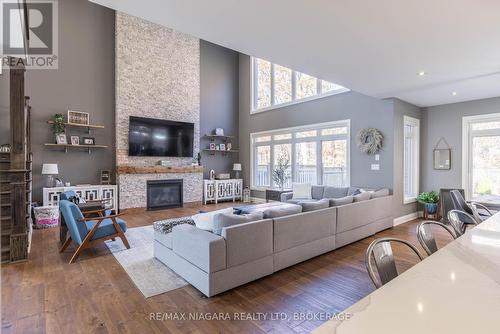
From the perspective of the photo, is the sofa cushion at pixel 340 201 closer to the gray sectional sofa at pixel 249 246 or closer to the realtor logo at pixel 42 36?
the gray sectional sofa at pixel 249 246

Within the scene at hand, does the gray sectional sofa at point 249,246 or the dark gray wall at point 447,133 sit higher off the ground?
the dark gray wall at point 447,133

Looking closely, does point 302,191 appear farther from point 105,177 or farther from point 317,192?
point 105,177

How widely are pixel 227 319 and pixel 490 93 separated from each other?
6273mm

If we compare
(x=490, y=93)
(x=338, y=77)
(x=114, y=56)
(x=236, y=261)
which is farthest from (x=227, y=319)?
(x=114, y=56)

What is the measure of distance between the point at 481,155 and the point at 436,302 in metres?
6.41

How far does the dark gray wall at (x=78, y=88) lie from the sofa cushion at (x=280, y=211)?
17.8 feet

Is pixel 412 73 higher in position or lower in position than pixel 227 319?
higher

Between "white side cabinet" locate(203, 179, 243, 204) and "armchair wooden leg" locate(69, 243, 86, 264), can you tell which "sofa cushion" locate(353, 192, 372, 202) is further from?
"white side cabinet" locate(203, 179, 243, 204)

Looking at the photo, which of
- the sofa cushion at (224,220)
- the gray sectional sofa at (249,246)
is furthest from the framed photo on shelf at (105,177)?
the sofa cushion at (224,220)

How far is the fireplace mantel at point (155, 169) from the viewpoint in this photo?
6787 mm

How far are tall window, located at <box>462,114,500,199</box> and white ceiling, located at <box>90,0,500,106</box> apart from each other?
184cm

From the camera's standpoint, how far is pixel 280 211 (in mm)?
3289

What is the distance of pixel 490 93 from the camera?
5.07m

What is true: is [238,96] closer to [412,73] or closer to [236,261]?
[412,73]
